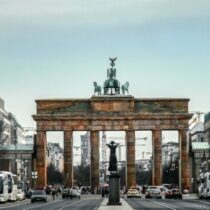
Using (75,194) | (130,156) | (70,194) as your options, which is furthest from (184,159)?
(70,194)

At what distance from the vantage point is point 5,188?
97.6m

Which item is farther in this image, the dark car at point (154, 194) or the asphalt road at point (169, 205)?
the dark car at point (154, 194)

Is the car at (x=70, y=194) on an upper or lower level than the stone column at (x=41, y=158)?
lower

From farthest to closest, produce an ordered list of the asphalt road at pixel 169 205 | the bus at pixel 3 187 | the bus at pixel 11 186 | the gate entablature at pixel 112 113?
1. the gate entablature at pixel 112 113
2. the bus at pixel 11 186
3. the bus at pixel 3 187
4. the asphalt road at pixel 169 205

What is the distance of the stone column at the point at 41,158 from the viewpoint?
151750 millimetres

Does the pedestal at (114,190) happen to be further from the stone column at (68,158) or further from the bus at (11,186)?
the stone column at (68,158)

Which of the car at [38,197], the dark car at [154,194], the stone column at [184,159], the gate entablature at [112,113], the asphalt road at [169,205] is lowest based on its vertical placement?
the asphalt road at [169,205]

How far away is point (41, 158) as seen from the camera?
499ft

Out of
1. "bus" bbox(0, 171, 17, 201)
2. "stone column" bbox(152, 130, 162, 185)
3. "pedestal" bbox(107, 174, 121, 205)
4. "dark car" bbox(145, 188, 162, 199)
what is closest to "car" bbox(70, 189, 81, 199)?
"dark car" bbox(145, 188, 162, 199)

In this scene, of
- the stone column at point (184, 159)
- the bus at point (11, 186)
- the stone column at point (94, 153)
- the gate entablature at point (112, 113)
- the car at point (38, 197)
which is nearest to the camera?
the bus at point (11, 186)

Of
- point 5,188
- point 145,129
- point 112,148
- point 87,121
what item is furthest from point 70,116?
point 112,148

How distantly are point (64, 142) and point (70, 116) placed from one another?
14.1 ft

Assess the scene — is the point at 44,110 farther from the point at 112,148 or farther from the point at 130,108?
the point at 112,148

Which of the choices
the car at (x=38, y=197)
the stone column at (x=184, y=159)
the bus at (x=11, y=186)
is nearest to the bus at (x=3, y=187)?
the bus at (x=11, y=186)
